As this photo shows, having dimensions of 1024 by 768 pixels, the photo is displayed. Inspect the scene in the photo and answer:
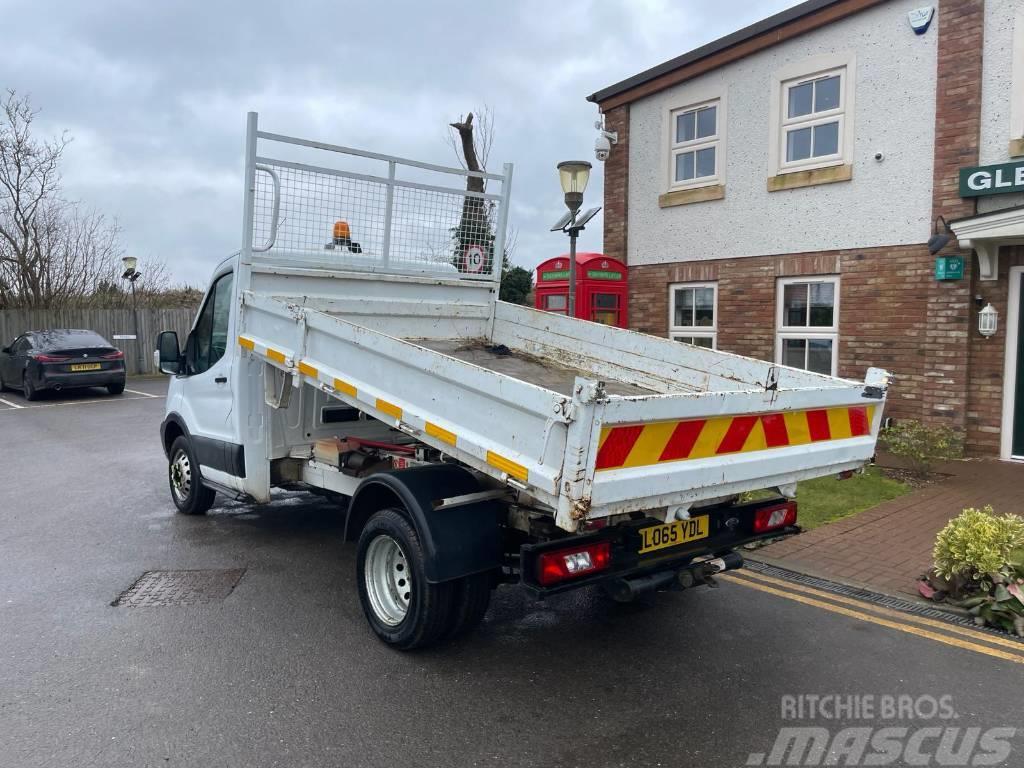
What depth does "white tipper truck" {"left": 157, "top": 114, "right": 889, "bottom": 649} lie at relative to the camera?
3.41m

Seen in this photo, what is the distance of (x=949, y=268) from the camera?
8.81 m

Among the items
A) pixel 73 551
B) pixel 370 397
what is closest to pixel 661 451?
pixel 370 397

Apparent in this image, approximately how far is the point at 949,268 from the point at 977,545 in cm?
504

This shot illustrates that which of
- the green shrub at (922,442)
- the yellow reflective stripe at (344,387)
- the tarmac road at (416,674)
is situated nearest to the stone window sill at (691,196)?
the green shrub at (922,442)

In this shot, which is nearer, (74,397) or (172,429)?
(172,429)

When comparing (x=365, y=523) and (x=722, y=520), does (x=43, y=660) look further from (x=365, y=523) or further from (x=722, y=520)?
(x=722, y=520)

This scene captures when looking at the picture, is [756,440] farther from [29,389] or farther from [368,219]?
[29,389]

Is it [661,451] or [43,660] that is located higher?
[661,451]

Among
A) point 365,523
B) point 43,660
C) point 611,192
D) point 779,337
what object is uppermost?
point 611,192

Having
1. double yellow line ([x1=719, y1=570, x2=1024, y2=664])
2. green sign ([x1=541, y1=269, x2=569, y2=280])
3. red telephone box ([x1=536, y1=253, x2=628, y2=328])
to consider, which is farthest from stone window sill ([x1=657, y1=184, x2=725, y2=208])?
double yellow line ([x1=719, y1=570, x2=1024, y2=664])

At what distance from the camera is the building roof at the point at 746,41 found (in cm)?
974

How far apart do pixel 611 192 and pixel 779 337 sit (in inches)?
148

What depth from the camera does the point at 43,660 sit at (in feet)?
13.5

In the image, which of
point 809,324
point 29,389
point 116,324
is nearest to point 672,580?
point 809,324
